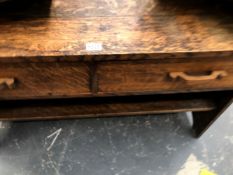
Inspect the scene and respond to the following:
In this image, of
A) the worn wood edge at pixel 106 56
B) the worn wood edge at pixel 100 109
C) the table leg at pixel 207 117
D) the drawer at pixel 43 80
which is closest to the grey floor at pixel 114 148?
the table leg at pixel 207 117

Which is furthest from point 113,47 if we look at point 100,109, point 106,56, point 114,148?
point 114,148

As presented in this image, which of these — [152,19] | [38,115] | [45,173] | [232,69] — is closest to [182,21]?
[152,19]

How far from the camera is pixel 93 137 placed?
39.8 inches

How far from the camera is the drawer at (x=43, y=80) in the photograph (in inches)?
23.1

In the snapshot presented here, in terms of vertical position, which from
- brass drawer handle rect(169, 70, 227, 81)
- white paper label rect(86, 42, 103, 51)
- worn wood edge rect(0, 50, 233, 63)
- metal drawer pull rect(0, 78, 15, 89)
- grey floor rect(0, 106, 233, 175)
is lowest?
grey floor rect(0, 106, 233, 175)

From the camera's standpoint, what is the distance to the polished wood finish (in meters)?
0.57

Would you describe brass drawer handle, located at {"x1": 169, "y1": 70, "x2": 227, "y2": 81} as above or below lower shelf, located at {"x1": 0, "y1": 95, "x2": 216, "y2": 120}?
above

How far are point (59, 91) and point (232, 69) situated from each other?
47 cm

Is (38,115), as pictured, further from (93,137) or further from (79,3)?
→ (79,3)

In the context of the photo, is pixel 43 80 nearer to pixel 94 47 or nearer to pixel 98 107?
pixel 94 47

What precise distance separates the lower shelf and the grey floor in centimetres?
20

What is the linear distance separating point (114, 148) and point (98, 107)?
0.23 m

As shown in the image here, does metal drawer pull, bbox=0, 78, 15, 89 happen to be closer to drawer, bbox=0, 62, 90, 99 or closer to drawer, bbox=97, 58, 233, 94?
drawer, bbox=0, 62, 90, 99

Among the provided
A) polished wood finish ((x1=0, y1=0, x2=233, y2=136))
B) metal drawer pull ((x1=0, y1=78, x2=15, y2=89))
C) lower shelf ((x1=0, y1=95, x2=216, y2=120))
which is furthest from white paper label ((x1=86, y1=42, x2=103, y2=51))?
lower shelf ((x1=0, y1=95, x2=216, y2=120))
